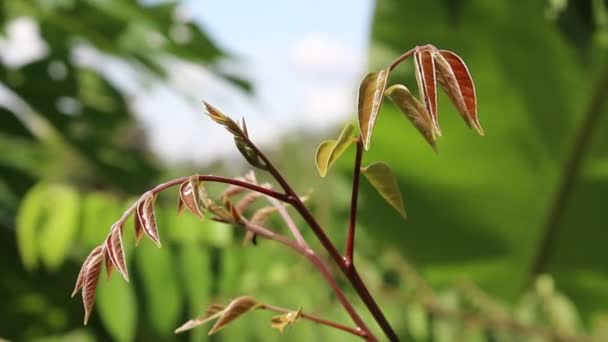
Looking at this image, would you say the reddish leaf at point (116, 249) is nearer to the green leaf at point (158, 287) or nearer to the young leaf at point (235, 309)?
the young leaf at point (235, 309)

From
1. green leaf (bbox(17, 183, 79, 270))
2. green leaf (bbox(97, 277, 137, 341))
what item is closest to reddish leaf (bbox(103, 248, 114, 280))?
green leaf (bbox(97, 277, 137, 341))

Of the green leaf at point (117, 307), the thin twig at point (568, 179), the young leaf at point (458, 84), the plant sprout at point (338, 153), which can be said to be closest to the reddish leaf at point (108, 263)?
the plant sprout at point (338, 153)

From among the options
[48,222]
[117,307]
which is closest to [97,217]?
[48,222]

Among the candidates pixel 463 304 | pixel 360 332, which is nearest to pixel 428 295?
pixel 463 304

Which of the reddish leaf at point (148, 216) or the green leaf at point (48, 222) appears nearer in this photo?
the reddish leaf at point (148, 216)

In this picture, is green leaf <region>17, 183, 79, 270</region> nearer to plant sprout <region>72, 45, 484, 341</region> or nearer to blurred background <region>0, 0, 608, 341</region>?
blurred background <region>0, 0, 608, 341</region>

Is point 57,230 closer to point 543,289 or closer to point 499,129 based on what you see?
point 543,289
